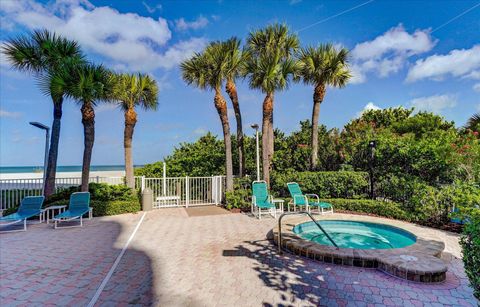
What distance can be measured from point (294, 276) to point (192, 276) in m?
1.63

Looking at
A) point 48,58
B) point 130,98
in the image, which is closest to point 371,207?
point 130,98

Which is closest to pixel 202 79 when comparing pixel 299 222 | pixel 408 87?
pixel 299 222

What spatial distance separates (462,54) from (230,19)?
422 inches

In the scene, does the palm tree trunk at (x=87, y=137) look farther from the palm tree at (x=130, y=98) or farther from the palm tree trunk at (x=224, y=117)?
the palm tree trunk at (x=224, y=117)

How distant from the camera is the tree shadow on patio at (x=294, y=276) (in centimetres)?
329

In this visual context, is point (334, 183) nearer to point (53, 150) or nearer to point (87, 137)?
point (87, 137)

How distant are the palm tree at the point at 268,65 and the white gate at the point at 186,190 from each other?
2.50 m

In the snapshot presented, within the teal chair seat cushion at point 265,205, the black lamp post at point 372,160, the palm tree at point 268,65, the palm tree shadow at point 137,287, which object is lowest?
the palm tree shadow at point 137,287

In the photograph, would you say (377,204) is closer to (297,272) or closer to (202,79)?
(297,272)

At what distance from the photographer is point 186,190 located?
10922mm

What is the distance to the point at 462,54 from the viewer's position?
11391 mm

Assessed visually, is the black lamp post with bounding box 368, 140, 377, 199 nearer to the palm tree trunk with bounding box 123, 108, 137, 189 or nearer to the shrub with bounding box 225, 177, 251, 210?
the shrub with bounding box 225, 177, 251, 210

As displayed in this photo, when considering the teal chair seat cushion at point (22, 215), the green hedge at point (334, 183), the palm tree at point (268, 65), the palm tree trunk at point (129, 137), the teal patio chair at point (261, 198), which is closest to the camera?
the teal chair seat cushion at point (22, 215)

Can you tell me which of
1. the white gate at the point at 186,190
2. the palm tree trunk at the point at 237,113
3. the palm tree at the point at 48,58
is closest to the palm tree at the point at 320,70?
the palm tree trunk at the point at 237,113
